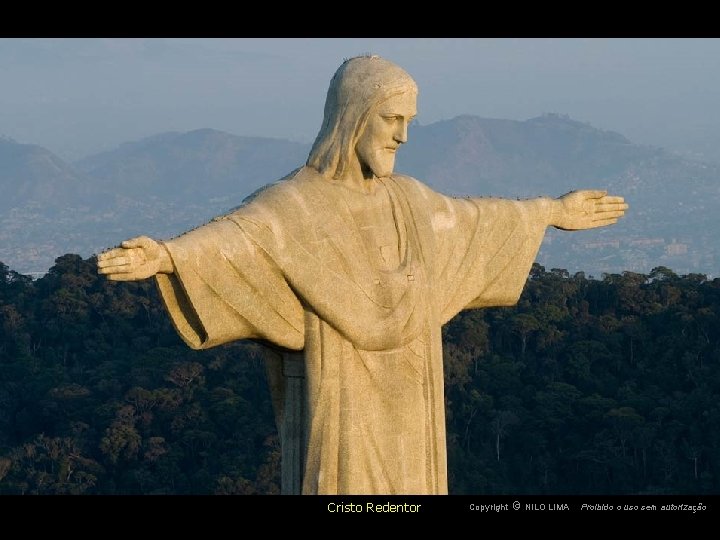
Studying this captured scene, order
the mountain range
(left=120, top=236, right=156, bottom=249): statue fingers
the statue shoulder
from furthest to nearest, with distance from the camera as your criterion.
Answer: the mountain range < the statue shoulder < (left=120, top=236, right=156, bottom=249): statue fingers

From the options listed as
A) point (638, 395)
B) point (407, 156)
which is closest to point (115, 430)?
point (638, 395)

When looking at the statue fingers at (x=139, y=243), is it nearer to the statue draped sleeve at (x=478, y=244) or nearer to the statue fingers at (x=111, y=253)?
the statue fingers at (x=111, y=253)

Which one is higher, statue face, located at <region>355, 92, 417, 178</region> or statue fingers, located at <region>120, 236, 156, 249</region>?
statue face, located at <region>355, 92, 417, 178</region>

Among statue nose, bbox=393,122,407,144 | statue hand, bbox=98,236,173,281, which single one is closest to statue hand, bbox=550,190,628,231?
statue nose, bbox=393,122,407,144

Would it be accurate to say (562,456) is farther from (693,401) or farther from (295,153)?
(295,153)

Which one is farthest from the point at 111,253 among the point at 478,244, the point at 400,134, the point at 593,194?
the point at 593,194

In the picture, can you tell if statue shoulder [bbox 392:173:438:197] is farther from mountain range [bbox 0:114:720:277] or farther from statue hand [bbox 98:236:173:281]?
mountain range [bbox 0:114:720:277]
